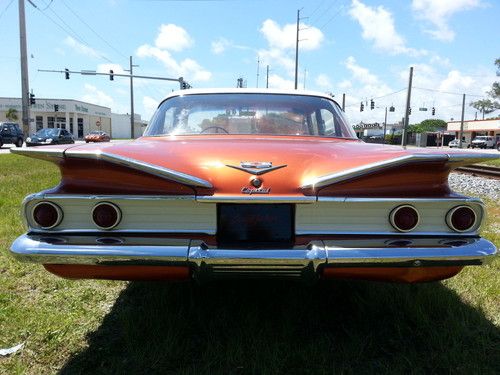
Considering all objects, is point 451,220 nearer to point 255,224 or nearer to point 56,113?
point 255,224

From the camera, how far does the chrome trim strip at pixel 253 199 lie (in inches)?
76.7

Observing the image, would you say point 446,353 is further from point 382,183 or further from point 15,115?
point 15,115

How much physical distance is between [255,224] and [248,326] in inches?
30.5

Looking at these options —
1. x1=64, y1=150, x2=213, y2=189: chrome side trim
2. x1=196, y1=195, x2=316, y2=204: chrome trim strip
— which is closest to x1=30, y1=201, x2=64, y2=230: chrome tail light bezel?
x1=64, y1=150, x2=213, y2=189: chrome side trim

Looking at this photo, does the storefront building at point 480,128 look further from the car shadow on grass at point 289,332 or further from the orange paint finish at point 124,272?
the orange paint finish at point 124,272

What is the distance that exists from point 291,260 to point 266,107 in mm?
1665

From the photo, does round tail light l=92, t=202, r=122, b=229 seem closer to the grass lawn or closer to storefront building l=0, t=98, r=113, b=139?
the grass lawn

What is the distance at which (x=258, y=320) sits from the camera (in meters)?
2.61

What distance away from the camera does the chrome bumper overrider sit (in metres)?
1.93

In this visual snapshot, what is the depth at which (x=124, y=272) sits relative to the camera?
208 cm

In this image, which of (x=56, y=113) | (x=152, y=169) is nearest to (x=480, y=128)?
(x=56, y=113)

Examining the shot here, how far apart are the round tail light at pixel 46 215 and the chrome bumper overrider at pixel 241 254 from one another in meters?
0.08

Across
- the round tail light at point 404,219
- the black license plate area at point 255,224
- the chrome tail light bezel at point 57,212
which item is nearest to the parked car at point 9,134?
the chrome tail light bezel at point 57,212

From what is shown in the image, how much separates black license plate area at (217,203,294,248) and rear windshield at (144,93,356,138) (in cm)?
119
